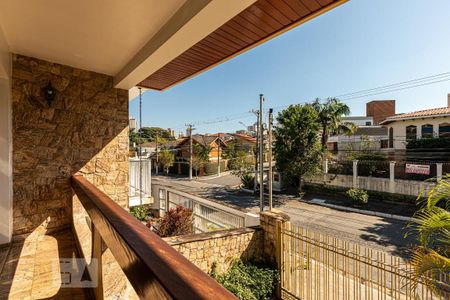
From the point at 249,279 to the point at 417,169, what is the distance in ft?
37.5

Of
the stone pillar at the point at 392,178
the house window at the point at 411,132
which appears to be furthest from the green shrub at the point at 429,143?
the stone pillar at the point at 392,178

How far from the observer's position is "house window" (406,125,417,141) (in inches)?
524

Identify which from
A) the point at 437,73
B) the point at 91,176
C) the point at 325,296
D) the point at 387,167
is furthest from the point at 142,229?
the point at 437,73

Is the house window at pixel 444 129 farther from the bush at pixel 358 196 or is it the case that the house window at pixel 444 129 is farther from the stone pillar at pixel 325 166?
the stone pillar at pixel 325 166

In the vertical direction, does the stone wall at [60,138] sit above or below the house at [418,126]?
below

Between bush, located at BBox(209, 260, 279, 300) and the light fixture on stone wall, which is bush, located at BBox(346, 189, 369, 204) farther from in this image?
the light fixture on stone wall

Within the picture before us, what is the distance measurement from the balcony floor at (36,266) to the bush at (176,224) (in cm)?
359

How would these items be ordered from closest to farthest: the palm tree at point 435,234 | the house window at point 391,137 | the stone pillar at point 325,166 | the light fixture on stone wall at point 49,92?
the palm tree at point 435,234
the light fixture on stone wall at point 49,92
the stone pillar at point 325,166
the house window at point 391,137

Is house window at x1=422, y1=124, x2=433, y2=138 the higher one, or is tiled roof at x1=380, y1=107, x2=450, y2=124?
tiled roof at x1=380, y1=107, x2=450, y2=124

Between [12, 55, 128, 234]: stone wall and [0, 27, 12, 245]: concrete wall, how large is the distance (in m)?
0.11

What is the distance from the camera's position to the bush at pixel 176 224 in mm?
6188

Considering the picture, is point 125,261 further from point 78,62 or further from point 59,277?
point 78,62

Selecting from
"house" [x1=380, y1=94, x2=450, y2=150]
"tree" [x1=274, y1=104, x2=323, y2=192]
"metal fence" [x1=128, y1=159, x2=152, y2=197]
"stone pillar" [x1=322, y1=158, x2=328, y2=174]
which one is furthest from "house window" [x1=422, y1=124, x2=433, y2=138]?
"metal fence" [x1=128, y1=159, x2=152, y2=197]

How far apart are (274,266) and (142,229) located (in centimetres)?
449
